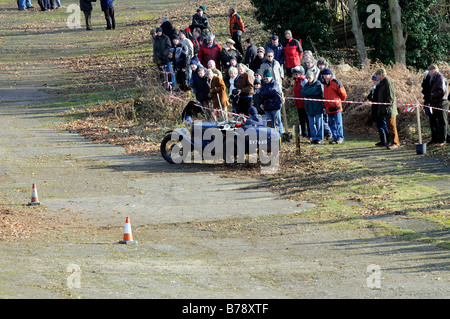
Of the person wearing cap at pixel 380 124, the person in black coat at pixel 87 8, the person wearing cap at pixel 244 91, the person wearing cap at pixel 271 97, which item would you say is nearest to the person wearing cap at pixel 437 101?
the person wearing cap at pixel 380 124

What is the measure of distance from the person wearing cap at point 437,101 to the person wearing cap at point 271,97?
3.76 meters

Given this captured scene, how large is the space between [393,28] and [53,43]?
64.1ft

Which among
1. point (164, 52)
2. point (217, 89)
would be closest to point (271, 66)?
point (217, 89)

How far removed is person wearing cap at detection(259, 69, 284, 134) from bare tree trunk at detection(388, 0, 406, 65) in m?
8.41

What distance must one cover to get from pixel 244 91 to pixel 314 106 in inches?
81.5

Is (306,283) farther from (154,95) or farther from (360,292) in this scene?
(154,95)

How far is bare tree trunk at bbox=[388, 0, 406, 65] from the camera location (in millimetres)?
24906

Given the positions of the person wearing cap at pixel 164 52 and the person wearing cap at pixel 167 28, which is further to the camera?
the person wearing cap at pixel 167 28

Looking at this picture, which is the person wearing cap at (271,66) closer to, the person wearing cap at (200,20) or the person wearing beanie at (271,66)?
the person wearing beanie at (271,66)

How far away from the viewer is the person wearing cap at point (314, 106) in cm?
1850

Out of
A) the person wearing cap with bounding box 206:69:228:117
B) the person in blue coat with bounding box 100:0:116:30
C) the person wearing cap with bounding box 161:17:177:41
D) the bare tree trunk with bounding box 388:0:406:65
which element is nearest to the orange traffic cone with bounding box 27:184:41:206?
the person wearing cap with bounding box 206:69:228:117

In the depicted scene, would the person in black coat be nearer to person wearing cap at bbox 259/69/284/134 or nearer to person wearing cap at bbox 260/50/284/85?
person wearing cap at bbox 260/50/284/85

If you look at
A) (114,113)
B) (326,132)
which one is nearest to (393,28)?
(326,132)

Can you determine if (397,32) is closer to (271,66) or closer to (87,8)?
(271,66)
